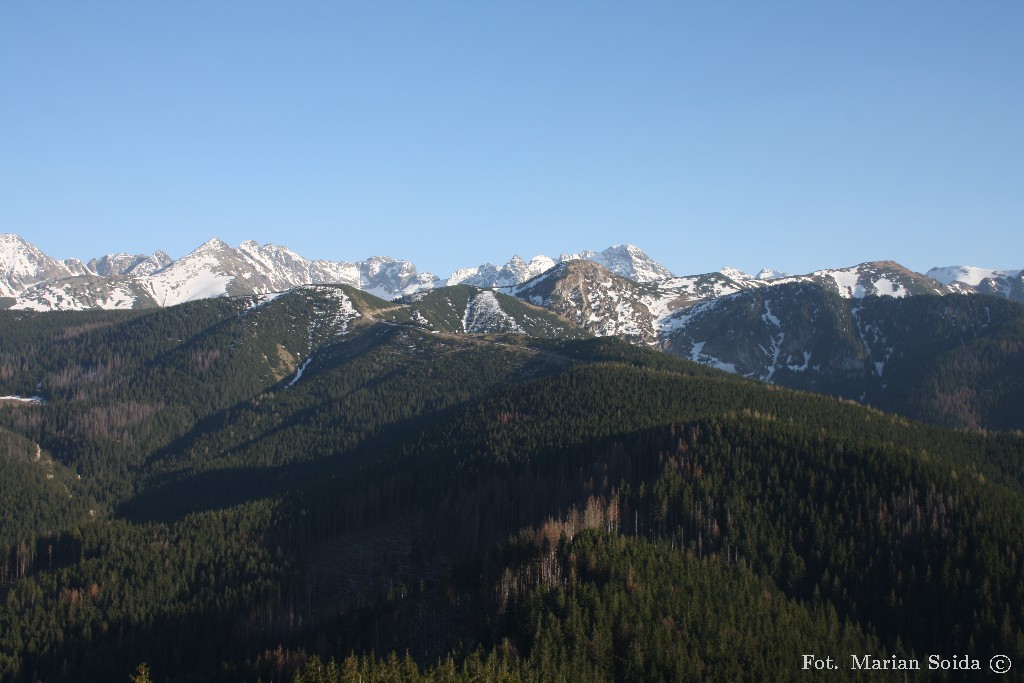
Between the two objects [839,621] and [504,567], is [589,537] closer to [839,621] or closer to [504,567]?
[504,567]

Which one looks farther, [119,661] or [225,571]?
[225,571]

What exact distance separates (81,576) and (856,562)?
163 metres

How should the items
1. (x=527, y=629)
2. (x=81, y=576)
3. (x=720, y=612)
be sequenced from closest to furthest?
(x=527, y=629) < (x=720, y=612) < (x=81, y=576)

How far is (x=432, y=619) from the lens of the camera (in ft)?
453

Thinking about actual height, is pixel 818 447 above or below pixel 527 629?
above

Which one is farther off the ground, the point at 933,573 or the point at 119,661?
the point at 933,573

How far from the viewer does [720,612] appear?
13725 cm

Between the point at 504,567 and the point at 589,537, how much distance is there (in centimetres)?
1637

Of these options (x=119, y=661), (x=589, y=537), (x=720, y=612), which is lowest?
(x=119, y=661)

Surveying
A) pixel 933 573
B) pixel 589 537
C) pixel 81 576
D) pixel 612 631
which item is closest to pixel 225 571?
pixel 81 576

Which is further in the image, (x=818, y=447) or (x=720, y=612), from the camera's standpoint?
(x=818, y=447)

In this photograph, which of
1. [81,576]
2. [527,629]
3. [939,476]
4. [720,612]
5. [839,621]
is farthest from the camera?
[81,576]

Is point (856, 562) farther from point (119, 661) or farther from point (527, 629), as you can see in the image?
point (119, 661)

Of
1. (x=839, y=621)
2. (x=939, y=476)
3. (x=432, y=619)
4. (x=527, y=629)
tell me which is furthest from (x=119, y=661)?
(x=939, y=476)
